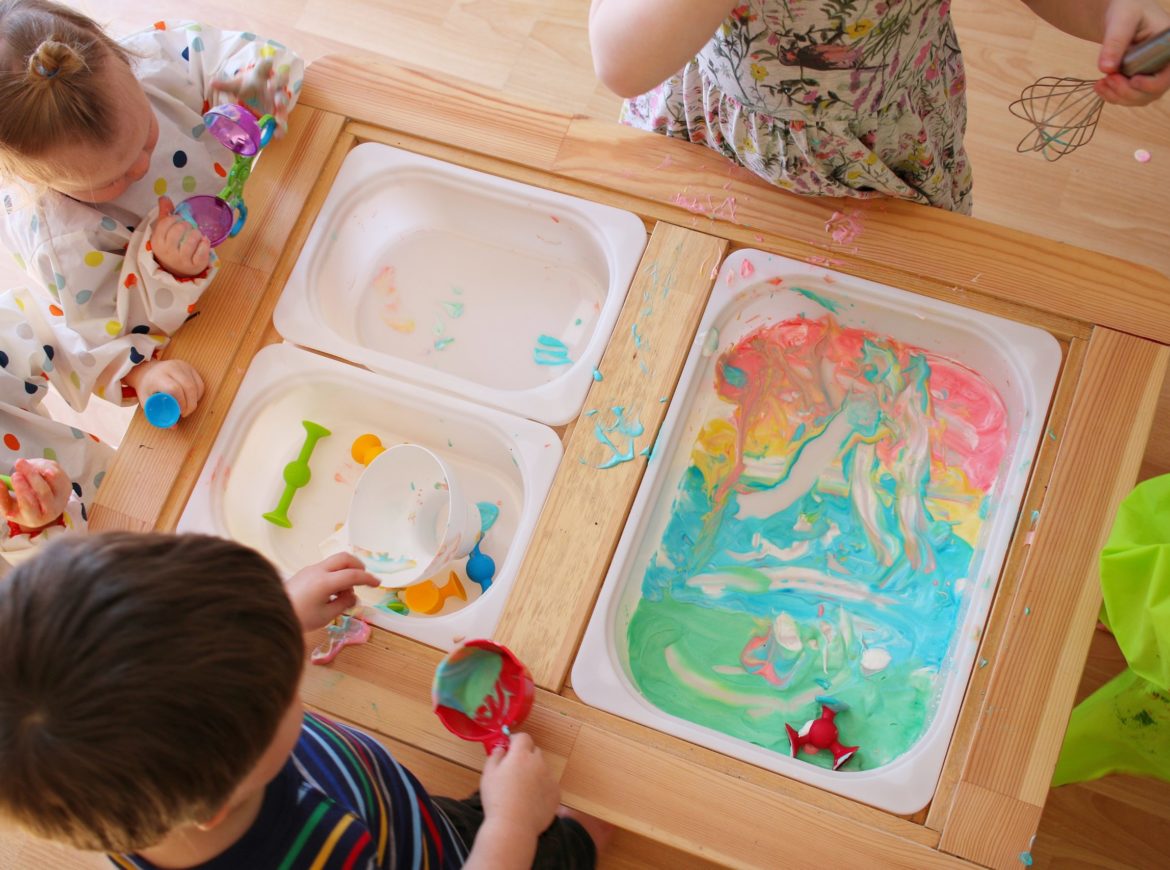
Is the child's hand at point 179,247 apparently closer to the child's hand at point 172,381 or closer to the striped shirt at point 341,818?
the child's hand at point 172,381

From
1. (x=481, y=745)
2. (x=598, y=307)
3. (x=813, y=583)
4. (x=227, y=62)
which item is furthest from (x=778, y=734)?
(x=227, y=62)

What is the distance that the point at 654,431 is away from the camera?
0.94 metres

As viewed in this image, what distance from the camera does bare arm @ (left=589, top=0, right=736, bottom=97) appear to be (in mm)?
744

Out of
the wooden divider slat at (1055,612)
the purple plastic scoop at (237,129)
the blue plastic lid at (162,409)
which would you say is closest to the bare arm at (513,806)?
the wooden divider slat at (1055,612)

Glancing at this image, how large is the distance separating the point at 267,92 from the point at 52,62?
0.23 metres

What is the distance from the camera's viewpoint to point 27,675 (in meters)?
0.54

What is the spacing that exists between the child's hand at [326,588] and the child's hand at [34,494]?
0.91ft

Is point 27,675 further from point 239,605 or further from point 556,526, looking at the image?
point 556,526

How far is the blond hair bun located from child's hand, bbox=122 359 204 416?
0.29 metres

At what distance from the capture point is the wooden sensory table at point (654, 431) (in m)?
0.81

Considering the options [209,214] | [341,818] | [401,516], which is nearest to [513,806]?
[341,818]

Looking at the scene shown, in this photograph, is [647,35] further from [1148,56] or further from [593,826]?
[593,826]

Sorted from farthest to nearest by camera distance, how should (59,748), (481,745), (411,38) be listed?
(411,38), (481,745), (59,748)

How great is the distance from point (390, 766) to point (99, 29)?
827 mm
